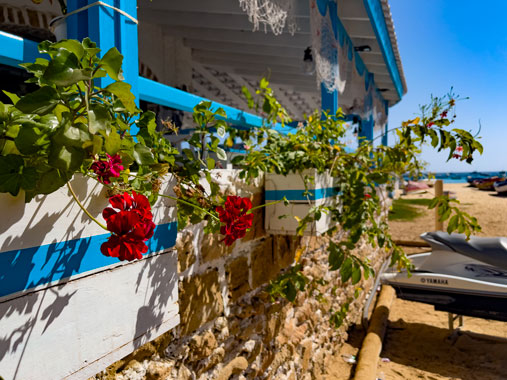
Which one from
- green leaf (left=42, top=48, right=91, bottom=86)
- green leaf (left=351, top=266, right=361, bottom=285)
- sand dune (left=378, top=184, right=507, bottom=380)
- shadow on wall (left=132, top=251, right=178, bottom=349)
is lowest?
sand dune (left=378, top=184, right=507, bottom=380)

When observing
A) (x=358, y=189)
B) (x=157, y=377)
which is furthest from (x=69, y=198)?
(x=358, y=189)

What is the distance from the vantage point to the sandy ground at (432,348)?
3209 mm

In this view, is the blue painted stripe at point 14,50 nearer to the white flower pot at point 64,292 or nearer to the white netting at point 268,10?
the white flower pot at point 64,292

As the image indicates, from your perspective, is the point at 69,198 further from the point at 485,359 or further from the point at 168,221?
the point at 485,359

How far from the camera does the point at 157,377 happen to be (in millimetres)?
1149

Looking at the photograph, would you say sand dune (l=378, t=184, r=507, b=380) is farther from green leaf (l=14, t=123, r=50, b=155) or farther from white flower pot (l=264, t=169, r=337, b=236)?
green leaf (l=14, t=123, r=50, b=155)

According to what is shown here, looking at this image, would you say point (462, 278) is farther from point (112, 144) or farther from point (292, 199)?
point (112, 144)

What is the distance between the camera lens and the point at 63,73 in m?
0.51

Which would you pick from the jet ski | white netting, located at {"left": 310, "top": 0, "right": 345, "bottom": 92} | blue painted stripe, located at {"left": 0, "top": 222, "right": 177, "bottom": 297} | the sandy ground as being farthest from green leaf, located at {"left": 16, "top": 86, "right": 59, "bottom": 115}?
the jet ski

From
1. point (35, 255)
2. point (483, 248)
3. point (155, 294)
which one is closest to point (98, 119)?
point (35, 255)

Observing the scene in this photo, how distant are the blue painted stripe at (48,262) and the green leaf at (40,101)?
0.94ft

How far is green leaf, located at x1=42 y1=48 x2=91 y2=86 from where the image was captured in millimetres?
506

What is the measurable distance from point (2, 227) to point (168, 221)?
452mm

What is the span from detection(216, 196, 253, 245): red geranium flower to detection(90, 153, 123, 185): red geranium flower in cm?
33
